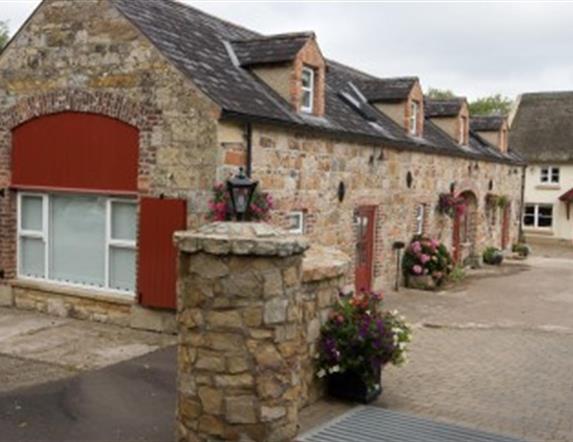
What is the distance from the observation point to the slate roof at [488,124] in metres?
26.7

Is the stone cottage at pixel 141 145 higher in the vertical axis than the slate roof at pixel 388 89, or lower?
lower

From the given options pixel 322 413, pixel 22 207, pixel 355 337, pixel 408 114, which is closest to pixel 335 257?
pixel 355 337

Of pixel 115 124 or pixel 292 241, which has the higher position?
pixel 115 124

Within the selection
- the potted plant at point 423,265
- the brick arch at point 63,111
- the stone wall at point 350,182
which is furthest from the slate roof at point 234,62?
the potted plant at point 423,265

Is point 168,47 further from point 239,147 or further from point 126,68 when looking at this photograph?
point 239,147

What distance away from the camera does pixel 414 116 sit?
18.8 metres

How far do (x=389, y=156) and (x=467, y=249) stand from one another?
823cm

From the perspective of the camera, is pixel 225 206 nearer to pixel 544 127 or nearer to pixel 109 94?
pixel 109 94

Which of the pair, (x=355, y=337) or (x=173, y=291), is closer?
(x=355, y=337)

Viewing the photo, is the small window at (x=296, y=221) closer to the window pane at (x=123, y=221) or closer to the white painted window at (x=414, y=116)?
the window pane at (x=123, y=221)

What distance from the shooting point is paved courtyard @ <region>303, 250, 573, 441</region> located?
7.68 m

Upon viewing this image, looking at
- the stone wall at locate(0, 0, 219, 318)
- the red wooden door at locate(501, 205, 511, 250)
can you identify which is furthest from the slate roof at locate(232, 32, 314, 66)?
the red wooden door at locate(501, 205, 511, 250)

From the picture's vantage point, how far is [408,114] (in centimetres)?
1808

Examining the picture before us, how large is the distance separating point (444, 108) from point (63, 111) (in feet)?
46.7
